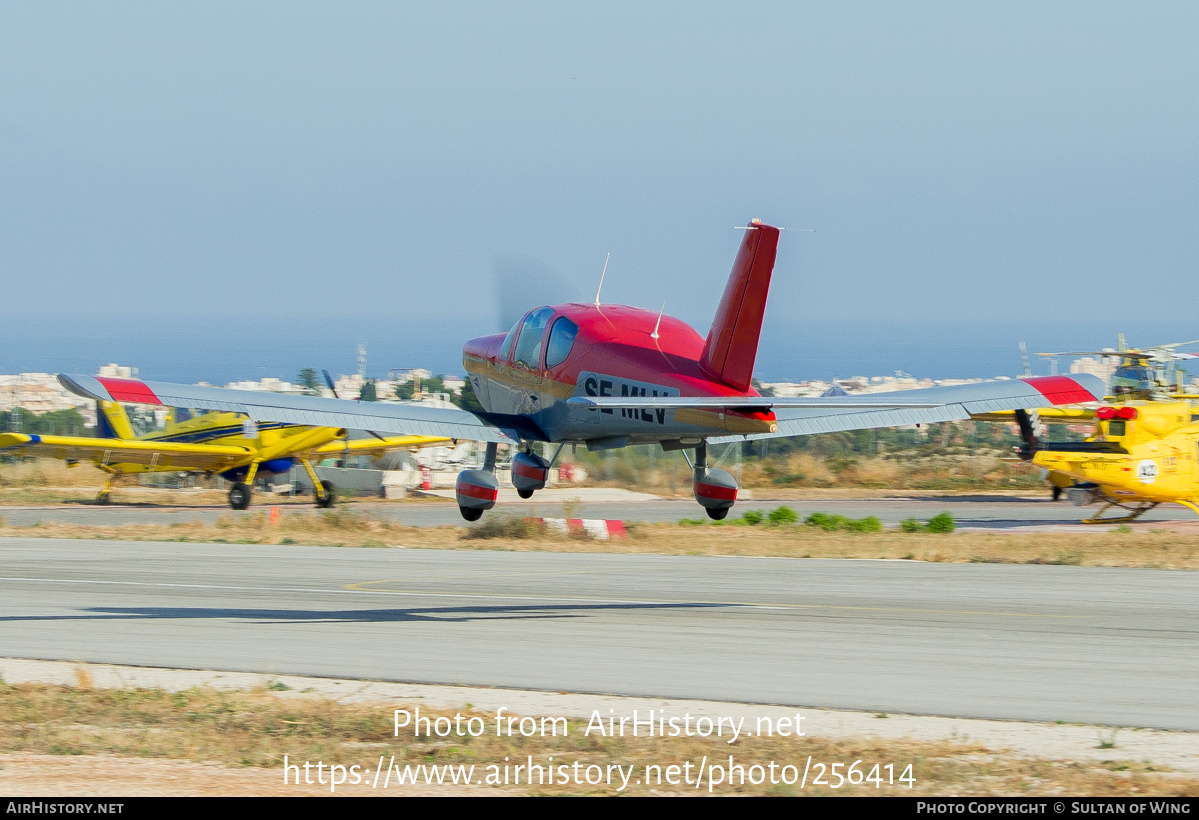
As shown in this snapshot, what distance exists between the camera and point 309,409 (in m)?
17.5

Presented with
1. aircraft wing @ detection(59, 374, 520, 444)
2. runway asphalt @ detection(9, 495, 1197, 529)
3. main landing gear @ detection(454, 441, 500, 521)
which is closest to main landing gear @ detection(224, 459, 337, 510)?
runway asphalt @ detection(9, 495, 1197, 529)

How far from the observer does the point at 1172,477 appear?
3130 cm

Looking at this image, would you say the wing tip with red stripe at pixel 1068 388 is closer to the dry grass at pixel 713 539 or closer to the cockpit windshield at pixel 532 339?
the cockpit windshield at pixel 532 339

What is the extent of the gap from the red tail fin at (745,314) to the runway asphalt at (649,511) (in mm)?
19980

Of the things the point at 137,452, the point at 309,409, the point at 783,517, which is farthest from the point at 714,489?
the point at 137,452

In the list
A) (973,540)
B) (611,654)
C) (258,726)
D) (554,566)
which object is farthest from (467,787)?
(973,540)

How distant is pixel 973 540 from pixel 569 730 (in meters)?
22.1

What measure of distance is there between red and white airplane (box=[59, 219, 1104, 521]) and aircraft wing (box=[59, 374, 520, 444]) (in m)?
0.02

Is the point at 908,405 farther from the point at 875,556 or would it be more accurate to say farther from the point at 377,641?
the point at 875,556

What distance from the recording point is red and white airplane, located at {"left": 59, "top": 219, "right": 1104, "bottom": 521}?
15453mm

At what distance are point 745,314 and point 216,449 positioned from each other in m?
28.9

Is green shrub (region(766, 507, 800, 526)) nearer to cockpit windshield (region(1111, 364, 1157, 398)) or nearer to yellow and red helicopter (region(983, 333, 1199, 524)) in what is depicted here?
yellow and red helicopter (region(983, 333, 1199, 524))

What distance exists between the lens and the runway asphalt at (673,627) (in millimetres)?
11586

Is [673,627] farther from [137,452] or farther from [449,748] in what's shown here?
[137,452]
